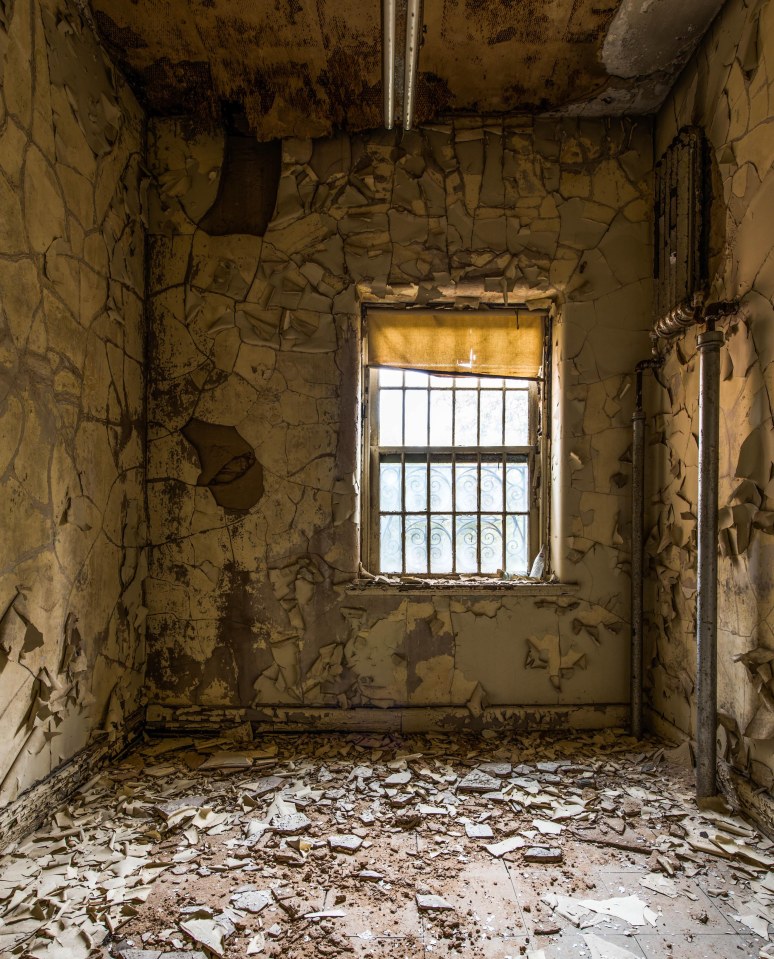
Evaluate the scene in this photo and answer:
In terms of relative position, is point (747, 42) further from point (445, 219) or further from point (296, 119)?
point (296, 119)

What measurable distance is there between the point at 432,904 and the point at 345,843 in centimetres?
37

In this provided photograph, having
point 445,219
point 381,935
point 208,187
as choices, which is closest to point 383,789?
point 381,935

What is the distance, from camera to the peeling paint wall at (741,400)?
1.87 metres

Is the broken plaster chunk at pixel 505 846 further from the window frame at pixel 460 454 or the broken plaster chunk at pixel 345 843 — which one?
the window frame at pixel 460 454

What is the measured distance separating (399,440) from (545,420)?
0.73m

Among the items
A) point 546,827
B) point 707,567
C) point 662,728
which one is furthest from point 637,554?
point 546,827

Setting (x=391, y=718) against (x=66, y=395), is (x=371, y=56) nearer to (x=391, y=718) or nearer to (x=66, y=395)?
(x=66, y=395)

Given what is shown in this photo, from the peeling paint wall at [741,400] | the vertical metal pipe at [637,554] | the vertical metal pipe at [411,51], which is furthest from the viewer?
the vertical metal pipe at [637,554]

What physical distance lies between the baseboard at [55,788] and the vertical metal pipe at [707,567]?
228 centimetres

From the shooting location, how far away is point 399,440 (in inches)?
112

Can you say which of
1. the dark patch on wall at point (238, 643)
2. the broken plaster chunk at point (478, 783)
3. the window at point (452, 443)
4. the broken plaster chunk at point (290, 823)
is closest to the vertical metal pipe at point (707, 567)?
the broken plaster chunk at point (478, 783)

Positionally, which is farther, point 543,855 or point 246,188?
point 246,188

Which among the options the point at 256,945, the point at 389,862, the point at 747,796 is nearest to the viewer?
the point at 256,945

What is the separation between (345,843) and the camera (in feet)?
6.01
